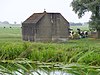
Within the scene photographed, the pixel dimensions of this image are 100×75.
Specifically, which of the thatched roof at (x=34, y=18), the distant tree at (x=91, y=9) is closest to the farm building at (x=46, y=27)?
the thatched roof at (x=34, y=18)

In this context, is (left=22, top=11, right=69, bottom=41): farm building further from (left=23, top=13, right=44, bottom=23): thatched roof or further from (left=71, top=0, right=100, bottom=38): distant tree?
(left=71, top=0, right=100, bottom=38): distant tree

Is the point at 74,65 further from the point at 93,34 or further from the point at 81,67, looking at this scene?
the point at 93,34

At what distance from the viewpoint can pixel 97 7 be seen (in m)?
48.7

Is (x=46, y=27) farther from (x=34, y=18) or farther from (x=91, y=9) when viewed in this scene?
(x=91, y=9)

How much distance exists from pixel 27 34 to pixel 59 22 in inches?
183

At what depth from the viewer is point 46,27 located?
45.6 metres

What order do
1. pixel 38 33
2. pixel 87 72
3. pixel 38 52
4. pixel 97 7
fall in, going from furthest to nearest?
pixel 97 7, pixel 38 33, pixel 38 52, pixel 87 72

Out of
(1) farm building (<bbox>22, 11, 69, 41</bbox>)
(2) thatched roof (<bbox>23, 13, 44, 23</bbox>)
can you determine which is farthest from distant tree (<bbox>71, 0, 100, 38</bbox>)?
(2) thatched roof (<bbox>23, 13, 44, 23</bbox>)

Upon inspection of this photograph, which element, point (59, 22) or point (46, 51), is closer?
point (46, 51)

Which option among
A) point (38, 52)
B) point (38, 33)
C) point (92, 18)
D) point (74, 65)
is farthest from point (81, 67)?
point (92, 18)

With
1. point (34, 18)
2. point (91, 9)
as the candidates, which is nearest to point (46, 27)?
point (34, 18)

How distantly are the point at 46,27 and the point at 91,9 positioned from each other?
6.95 meters

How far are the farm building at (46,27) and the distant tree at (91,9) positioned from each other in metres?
3.54

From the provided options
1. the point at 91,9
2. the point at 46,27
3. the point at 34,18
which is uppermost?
the point at 91,9
